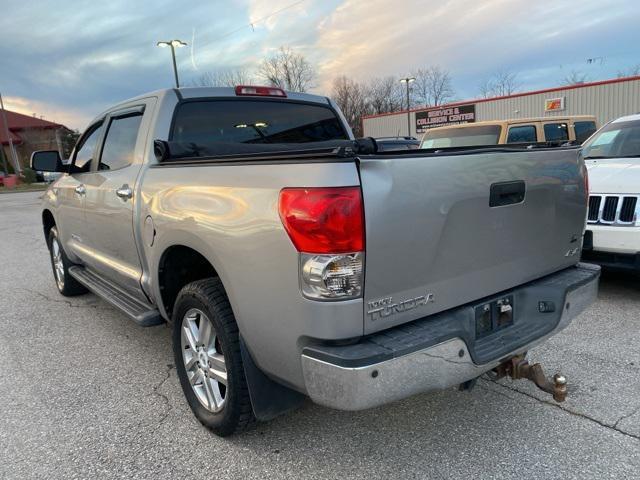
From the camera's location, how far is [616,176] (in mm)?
4766

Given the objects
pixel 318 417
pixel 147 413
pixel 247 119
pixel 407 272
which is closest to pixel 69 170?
pixel 247 119

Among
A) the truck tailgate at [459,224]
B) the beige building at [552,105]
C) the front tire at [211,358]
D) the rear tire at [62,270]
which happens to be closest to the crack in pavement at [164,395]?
the front tire at [211,358]

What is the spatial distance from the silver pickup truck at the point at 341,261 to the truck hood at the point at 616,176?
2.12 meters

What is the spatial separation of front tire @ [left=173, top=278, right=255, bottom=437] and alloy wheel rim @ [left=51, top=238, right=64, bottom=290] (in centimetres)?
334

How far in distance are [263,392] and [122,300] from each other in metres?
1.90

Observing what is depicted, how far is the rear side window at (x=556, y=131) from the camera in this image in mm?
10953

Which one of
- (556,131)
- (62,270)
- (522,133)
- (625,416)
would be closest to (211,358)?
(625,416)

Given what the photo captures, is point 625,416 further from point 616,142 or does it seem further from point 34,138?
point 34,138

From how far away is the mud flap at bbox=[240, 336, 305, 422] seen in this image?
2367mm

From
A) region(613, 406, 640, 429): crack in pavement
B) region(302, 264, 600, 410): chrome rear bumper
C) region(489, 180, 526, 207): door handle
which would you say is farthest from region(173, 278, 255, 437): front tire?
region(613, 406, 640, 429): crack in pavement

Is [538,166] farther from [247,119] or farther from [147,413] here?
[147,413]

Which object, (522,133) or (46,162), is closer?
(46,162)

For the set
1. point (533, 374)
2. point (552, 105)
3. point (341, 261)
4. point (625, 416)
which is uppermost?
point (552, 105)

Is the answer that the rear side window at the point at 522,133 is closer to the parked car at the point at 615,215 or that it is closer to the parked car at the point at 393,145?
the parked car at the point at 393,145
